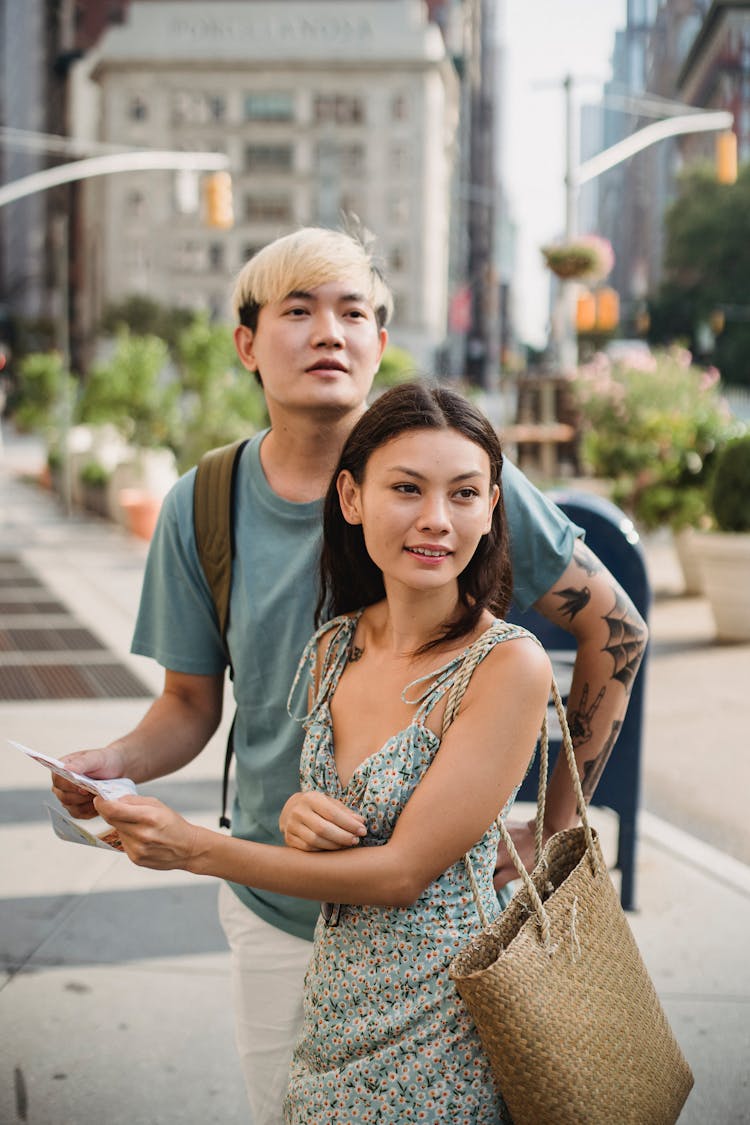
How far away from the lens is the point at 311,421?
2500 millimetres

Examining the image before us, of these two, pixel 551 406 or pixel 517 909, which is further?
pixel 551 406

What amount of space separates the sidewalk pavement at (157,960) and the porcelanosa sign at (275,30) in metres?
87.2

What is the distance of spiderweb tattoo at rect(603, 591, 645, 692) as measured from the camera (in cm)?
265

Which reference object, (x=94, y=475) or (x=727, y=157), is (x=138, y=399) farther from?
(x=727, y=157)

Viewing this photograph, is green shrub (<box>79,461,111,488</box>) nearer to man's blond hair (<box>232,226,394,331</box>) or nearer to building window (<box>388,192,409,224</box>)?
man's blond hair (<box>232,226,394,331</box>)

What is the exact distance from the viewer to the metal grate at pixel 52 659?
8383 mm

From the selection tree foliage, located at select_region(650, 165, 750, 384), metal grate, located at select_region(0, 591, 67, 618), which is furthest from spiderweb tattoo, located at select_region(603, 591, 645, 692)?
tree foliage, located at select_region(650, 165, 750, 384)

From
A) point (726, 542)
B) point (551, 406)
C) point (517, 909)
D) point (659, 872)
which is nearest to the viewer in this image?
point (517, 909)

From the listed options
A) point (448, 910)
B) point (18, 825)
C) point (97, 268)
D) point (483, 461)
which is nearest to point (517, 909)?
point (448, 910)

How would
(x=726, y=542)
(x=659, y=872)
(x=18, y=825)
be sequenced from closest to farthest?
(x=659, y=872) < (x=18, y=825) < (x=726, y=542)

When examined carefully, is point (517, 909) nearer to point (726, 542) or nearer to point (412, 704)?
point (412, 704)

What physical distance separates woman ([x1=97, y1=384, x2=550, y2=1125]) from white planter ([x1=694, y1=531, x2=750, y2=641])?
28.0 ft

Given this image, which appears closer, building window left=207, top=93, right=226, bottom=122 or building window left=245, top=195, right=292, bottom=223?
building window left=245, top=195, right=292, bottom=223

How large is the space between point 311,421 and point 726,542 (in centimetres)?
841
